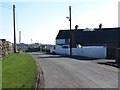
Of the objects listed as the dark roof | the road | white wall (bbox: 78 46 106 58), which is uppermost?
the dark roof

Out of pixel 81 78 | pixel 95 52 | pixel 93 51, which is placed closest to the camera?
pixel 81 78

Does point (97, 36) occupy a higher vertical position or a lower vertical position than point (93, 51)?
higher

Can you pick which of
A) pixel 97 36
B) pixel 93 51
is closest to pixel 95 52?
pixel 93 51

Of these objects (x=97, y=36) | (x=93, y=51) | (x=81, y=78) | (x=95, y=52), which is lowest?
(x=81, y=78)

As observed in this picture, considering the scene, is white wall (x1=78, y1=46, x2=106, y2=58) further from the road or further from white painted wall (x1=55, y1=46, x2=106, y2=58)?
the road

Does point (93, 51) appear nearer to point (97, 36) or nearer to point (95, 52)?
point (95, 52)

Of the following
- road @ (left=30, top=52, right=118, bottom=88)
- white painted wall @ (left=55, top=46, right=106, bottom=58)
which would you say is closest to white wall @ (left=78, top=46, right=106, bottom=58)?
white painted wall @ (left=55, top=46, right=106, bottom=58)

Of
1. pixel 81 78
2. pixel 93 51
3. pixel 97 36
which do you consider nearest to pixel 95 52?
pixel 93 51

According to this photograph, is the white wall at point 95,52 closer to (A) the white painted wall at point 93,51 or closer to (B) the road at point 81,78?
(A) the white painted wall at point 93,51

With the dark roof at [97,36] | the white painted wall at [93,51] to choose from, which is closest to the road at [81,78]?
the white painted wall at [93,51]

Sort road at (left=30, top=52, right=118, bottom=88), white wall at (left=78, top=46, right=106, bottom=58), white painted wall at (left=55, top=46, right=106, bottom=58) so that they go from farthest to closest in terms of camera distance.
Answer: white painted wall at (left=55, top=46, right=106, bottom=58)
white wall at (left=78, top=46, right=106, bottom=58)
road at (left=30, top=52, right=118, bottom=88)

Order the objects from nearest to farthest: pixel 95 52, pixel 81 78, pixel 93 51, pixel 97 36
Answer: pixel 81 78, pixel 95 52, pixel 93 51, pixel 97 36

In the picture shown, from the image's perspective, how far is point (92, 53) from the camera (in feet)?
170

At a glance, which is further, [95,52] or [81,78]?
[95,52]
